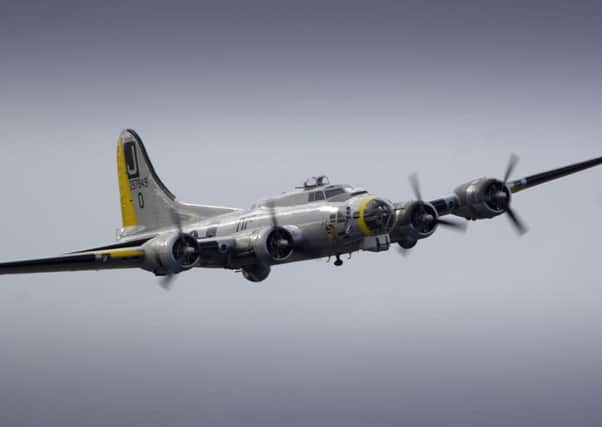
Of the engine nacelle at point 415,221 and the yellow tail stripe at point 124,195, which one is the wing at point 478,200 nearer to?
the engine nacelle at point 415,221

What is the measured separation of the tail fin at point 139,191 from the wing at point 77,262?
394 inches

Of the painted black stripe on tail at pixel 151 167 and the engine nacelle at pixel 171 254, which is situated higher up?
the painted black stripe on tail at pixel 151 167

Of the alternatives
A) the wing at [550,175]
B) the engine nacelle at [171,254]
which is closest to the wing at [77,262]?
the engine nacelle at [171,254]

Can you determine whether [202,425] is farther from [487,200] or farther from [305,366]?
[487,200]

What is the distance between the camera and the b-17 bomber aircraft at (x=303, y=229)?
34969 mm

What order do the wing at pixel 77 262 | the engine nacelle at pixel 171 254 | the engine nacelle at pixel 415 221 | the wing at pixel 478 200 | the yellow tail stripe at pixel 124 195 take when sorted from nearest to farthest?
the engine nacelle at pixel 171 254, the wing at pixel 77 262, the engine nacelle at pixel 415 221, the wing at pixel 478 200, the yellow tail stripe at pixel 124 195

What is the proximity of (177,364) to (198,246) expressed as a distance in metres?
151

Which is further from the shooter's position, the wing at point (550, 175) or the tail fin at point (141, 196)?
the tail fin at point (141, 196)

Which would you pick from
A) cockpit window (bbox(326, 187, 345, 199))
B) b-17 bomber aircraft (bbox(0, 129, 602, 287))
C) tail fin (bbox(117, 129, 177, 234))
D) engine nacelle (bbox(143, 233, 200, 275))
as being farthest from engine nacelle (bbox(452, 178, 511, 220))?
tail fin (bbox(117, 129, 177, 234))

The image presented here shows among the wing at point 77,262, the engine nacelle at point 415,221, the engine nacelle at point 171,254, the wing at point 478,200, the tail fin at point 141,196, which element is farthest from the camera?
the tail fin at point 141,196

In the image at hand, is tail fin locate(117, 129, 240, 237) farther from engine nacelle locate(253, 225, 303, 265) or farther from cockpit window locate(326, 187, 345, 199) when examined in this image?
cockpit window locate(326, 187, 345, 199)

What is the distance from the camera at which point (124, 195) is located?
48094 mm

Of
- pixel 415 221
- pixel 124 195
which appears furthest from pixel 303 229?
pixel 124 195

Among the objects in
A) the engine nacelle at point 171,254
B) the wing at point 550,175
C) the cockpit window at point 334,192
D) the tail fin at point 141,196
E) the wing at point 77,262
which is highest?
the tail fin at point 141,196
